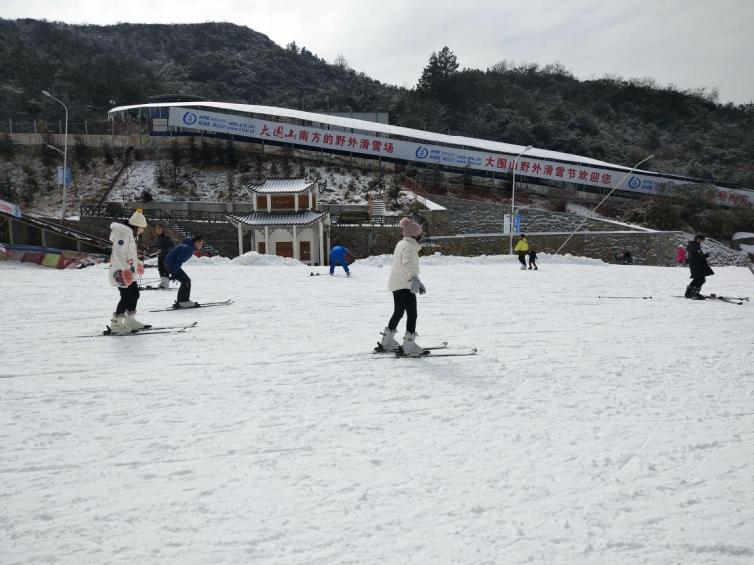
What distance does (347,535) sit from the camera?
105 inches

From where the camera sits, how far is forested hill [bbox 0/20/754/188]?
222ft

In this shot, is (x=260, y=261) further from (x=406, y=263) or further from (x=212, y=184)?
(x=212, y=184)

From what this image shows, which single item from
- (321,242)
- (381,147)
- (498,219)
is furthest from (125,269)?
(381,147)

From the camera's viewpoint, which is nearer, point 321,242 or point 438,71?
point 321,242

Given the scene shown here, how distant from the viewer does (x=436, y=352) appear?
6.55 meters

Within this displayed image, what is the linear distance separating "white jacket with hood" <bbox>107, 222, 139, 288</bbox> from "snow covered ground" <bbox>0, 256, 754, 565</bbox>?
967 millimetres

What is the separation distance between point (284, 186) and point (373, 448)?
30865mm

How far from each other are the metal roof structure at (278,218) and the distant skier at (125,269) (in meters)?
23.4

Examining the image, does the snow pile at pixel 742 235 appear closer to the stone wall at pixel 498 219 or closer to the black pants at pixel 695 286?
the stone wall at pixel 498 219

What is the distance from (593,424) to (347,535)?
237 centimetres

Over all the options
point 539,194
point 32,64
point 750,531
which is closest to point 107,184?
point 539,194

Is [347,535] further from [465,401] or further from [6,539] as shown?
[465,401]

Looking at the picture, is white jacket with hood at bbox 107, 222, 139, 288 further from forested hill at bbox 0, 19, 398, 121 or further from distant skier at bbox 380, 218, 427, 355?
forested hill at bbox 0, 19, 398, 121

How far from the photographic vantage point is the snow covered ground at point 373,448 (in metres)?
2.64
